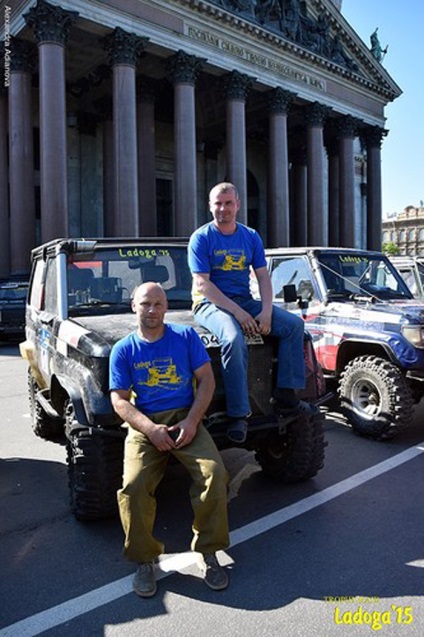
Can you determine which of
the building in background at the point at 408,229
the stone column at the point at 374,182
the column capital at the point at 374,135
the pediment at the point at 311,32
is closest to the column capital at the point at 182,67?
the pediment at the point at 311,32

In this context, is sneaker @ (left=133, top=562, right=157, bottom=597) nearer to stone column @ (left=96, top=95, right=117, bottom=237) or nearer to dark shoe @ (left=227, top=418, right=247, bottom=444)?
dark shoe @ (left=227, top=418, right=247, bottom=444)

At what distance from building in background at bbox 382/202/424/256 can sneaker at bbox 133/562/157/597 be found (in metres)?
112

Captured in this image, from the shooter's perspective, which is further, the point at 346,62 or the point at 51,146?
the point at 346,62

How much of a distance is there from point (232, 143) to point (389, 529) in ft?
78.2

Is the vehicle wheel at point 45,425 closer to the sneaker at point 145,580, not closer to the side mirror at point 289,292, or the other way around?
the side mirror at point 289,292

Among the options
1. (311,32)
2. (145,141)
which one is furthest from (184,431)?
(311,32)

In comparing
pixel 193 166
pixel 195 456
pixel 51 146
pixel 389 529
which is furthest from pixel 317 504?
pixel 193 166

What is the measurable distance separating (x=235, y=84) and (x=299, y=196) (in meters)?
12.0

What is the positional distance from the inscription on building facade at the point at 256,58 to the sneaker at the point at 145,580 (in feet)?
82.1

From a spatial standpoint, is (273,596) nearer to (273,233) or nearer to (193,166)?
(193,166)

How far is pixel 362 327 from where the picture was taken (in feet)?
21.3

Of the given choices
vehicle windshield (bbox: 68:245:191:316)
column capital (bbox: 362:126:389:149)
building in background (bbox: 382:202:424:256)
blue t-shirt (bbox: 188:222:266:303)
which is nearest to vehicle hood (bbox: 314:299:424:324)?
vehicle windshield (bbox: 68:245:191:316)

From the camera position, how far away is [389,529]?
160 inches

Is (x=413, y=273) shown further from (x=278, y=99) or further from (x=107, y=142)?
(x=278, y=99)
